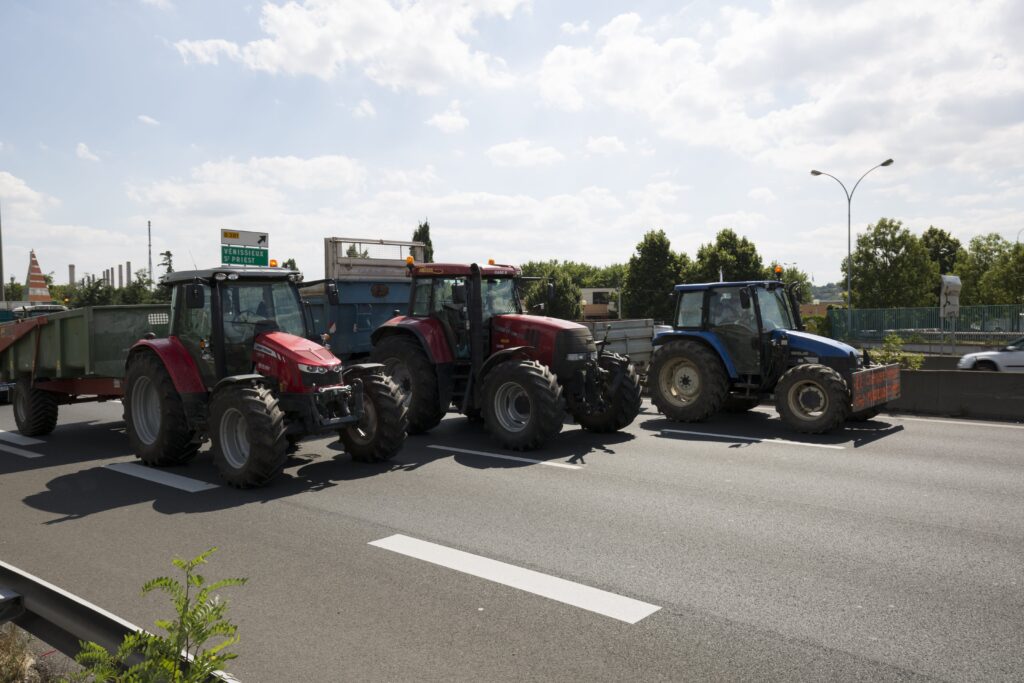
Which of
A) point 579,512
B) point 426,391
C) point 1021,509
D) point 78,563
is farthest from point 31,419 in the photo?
point 1021,509

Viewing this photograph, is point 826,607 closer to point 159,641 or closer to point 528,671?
point 528,671

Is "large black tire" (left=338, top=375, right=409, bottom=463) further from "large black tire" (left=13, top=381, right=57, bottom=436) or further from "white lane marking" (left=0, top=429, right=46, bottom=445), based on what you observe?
"large black tire" (left=13, top=381, right=57, bottom=436)

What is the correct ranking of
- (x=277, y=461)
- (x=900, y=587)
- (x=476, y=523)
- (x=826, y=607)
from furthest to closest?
(x=277, y=461), (x=476, y=523), (x=900, y=587), (x=826, y=607)

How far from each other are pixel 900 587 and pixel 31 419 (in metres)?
11.6

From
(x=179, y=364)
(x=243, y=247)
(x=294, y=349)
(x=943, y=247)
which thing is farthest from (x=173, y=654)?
(x=943, y=247)

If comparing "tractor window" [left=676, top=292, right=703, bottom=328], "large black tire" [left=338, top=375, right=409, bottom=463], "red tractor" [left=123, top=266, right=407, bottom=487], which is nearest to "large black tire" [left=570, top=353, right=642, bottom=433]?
"tractor window" [left=676, top=292, right=703, bottom=328]

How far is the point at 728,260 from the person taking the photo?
58.4m

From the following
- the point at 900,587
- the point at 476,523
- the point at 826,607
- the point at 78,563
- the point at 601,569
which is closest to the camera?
the point at 826,607

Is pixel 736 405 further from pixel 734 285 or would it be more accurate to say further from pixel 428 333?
pixel 428 333

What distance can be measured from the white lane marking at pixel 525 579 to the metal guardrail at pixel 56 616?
2.36 metres

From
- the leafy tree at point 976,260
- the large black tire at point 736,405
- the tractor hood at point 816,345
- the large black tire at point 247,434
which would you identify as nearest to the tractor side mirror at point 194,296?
the large black tire at point 247,434

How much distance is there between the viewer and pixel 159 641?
9.08 ft

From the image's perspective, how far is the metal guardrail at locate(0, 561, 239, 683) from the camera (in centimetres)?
314

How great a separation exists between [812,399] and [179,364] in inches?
324
